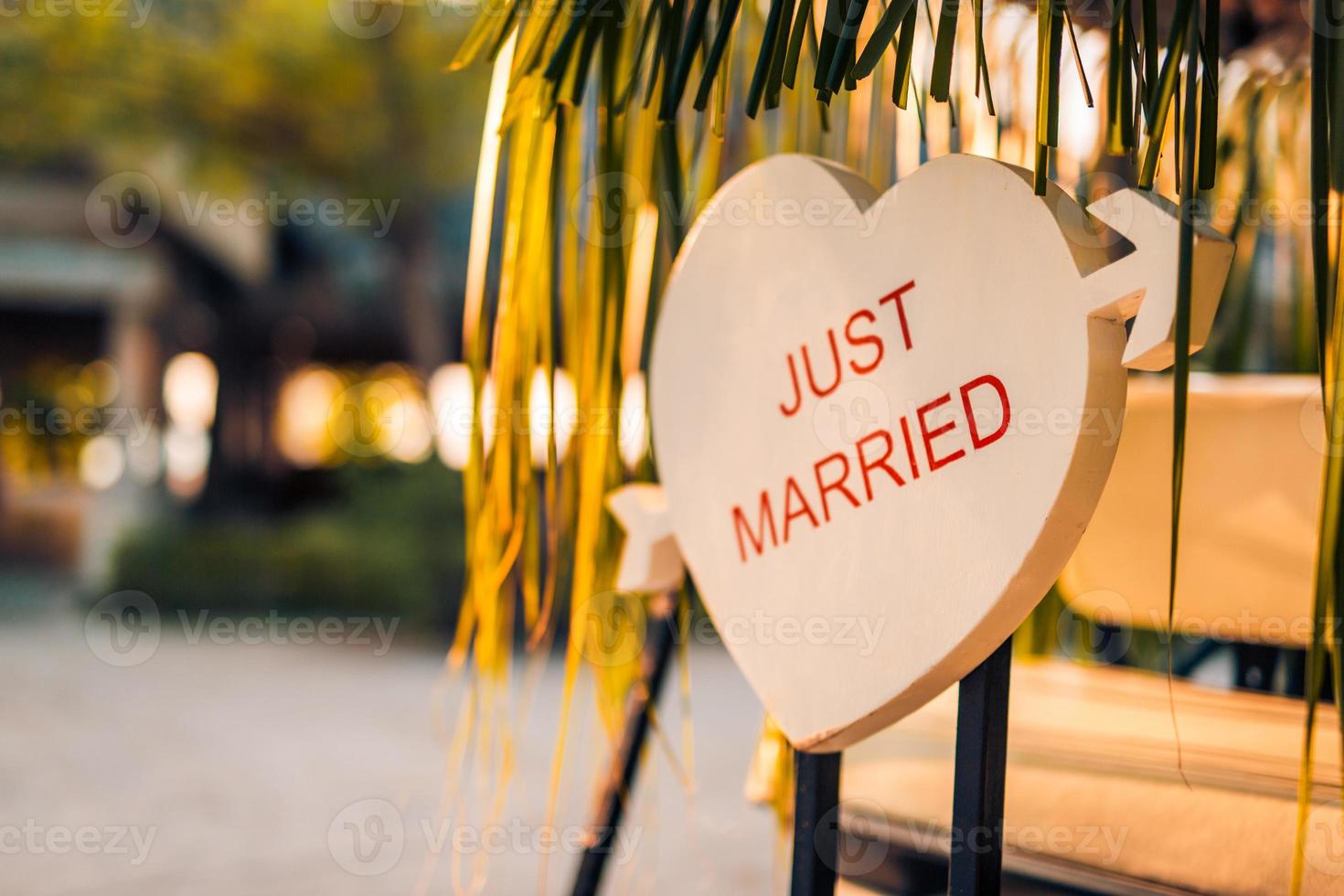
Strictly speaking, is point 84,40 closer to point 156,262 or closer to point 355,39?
point 355,39

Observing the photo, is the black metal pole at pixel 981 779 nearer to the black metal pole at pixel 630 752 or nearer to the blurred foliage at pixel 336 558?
the black metal pole at pixel 630 752

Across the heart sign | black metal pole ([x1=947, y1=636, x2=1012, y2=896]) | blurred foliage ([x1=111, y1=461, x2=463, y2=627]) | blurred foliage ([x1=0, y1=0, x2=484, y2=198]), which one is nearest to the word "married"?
the heart sign

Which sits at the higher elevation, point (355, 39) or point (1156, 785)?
point (355, 39)

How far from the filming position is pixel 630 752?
874 mm

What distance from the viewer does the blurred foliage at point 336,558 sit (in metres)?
4.94

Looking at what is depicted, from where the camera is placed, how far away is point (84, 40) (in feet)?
14.6

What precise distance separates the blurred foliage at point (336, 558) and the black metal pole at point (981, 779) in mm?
4440

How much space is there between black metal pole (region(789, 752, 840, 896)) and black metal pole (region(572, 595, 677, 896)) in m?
0.18

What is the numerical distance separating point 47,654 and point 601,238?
4.67m

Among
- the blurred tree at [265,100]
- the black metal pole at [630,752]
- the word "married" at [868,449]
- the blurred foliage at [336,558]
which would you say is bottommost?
the blurred foliage at [336,558]

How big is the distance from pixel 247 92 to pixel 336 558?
7.45 ft

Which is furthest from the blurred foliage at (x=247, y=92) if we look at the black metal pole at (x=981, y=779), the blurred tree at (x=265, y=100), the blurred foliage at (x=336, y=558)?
the black metal pole at (x=981, y=779)

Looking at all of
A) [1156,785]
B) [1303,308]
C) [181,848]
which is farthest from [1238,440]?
[181,848]

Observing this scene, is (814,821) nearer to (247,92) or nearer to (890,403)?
(890,403)
